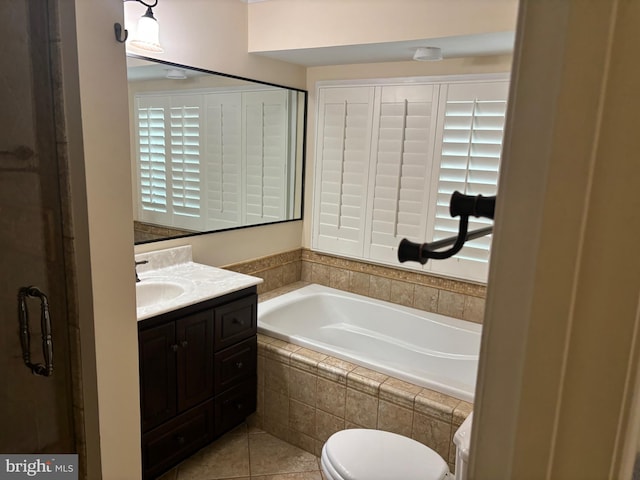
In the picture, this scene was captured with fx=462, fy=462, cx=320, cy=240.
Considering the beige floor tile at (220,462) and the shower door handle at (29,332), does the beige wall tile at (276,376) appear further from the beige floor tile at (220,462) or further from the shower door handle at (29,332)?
the shower door handle at (29,332)

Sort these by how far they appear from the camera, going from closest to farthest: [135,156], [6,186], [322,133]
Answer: [6,186], [135,156], [322,133]

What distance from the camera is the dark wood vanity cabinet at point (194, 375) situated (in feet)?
6.72

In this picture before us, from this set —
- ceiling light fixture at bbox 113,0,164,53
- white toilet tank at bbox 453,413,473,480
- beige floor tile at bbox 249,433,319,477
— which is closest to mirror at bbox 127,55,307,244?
ceiling light fixture at bbox 113,0,164,53

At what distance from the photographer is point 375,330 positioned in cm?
331

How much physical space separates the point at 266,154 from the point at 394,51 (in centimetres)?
112

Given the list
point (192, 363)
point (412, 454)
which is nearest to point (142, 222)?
point (192, 363)

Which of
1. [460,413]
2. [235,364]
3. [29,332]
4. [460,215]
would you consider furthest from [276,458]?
[460,215]

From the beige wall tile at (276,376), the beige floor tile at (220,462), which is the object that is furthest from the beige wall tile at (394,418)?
the beige floor tile at (220,462)

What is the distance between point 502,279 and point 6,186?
3.73 ft

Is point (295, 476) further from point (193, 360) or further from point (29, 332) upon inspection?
point (29, 332)

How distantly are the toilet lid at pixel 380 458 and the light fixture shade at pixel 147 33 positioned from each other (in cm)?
192

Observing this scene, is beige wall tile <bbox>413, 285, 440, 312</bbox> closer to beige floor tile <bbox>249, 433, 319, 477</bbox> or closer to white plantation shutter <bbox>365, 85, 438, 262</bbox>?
white plantation shutter <bbox>365, 85, 438, 262</bbox>

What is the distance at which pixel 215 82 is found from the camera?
2811 millimetres

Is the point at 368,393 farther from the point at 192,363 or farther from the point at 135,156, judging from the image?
the point at 135,156
